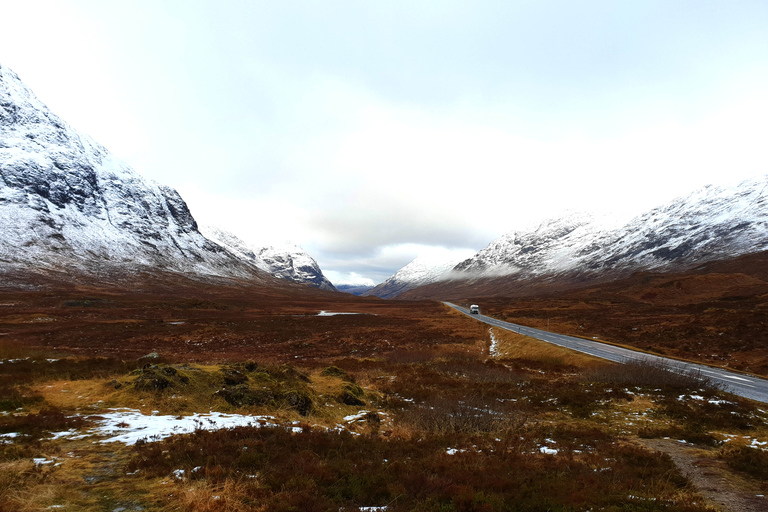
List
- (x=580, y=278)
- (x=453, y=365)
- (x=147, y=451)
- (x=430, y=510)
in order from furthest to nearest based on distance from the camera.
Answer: (x=580, y=278), (x=453, y=365), (x=147, y=451), (x=430, y=510)

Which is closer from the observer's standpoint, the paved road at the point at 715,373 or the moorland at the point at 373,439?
the moorland at the point at 373,439

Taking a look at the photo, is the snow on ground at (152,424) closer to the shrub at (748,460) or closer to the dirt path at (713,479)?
the dirt path at (713,479)

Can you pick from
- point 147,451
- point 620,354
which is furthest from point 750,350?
point 147,451

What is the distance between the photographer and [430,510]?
6320mm

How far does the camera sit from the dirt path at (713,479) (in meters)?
7.25

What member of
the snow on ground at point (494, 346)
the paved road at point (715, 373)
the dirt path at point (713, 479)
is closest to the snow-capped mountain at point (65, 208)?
the snow on ground at point (494, 346)

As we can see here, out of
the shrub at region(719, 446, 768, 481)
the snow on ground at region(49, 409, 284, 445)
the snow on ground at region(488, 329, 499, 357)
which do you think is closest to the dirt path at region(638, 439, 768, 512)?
the shrub at region(719, 446, 768, 481)

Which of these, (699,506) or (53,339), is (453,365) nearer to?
(699,506)

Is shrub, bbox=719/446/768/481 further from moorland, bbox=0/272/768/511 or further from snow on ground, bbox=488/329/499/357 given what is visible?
snow on ground, bbox=488/329/499/357

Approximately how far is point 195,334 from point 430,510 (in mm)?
41834

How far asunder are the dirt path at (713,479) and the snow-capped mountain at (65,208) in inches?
5836

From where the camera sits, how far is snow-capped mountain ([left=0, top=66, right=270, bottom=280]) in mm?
126438

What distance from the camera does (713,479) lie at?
8477 mm

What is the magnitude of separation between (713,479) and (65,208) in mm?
210438
